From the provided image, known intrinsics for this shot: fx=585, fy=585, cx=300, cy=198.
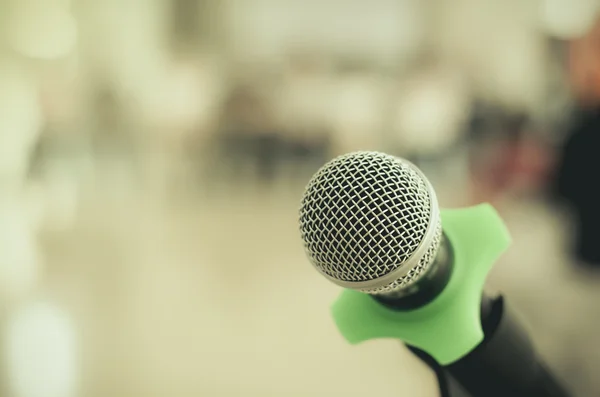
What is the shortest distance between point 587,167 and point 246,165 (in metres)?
2.85

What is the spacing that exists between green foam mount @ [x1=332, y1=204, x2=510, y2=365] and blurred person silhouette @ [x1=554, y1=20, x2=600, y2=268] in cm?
145

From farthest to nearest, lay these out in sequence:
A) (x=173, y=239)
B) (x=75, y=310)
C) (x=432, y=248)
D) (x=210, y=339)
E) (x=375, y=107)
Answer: (x=375, y=107)
(x=173, y=239)
(x=75, y=310)
(x=210, y=339)
(x=432, y=248)

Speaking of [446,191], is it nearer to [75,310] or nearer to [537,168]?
[537,168]

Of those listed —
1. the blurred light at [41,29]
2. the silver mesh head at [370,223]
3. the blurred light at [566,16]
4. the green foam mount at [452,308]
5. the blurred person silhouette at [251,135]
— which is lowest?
the blurred person silhouette at [251,135]

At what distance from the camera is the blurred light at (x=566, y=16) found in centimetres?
332

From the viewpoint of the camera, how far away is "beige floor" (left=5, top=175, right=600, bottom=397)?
4.63 ft

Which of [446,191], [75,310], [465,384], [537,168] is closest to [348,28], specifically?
[446,191]

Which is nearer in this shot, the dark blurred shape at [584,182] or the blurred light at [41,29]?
the dark blurred shape at [584,182]

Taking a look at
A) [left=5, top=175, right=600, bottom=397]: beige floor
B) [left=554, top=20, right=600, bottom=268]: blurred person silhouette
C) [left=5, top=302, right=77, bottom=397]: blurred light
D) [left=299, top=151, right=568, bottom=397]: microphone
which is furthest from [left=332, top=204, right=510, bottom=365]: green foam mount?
[left=554, top=20, right=600, bottom=268]: blurred person silhouette

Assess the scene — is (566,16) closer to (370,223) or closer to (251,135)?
(251,135)

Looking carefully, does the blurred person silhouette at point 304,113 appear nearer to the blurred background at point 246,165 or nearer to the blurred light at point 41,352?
the blurred background at point 246,165

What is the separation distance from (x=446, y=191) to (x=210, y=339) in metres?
2.02

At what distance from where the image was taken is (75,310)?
75.5 inches

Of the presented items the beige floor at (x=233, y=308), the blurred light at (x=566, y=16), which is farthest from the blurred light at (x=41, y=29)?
the blurred light at (x=566, y=16)
